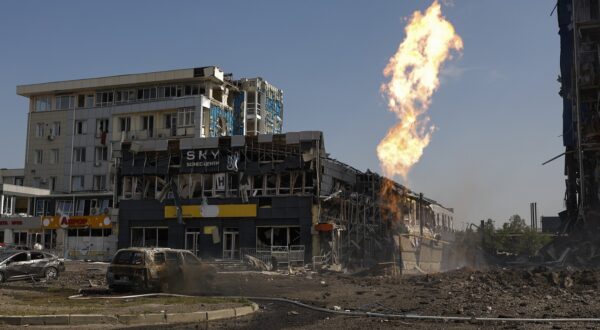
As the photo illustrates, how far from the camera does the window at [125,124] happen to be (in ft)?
216

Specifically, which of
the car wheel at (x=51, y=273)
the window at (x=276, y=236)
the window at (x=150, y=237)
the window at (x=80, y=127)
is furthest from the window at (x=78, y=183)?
the car wheel at (x=51, y=273)

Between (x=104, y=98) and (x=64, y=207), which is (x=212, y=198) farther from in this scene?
(x=104, y=98)

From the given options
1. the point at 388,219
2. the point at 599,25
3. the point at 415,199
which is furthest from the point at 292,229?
the point at 599,25

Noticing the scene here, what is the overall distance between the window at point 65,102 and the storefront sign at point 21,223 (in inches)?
587

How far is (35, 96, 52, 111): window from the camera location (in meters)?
71.0

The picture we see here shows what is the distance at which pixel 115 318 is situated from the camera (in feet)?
43.3

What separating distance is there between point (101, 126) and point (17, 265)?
1679 inches

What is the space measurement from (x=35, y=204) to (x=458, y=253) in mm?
43653

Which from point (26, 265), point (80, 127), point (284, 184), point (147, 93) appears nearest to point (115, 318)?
point (26, 265)

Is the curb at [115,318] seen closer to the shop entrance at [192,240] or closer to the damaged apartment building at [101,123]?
the shop entrance at [192,240]

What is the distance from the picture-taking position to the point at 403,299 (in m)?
19.4

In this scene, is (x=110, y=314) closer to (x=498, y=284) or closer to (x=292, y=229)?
(x=498, y=284)

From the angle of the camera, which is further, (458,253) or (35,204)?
(35,204)

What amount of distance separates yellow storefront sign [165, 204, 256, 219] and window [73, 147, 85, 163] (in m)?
24.8
